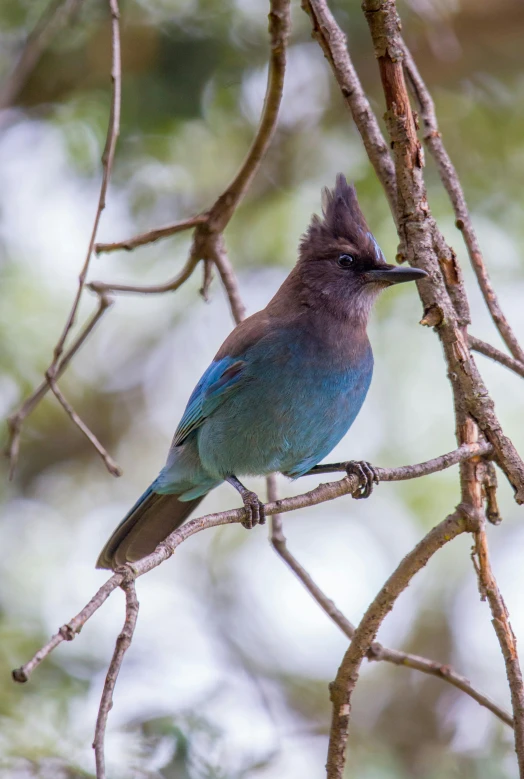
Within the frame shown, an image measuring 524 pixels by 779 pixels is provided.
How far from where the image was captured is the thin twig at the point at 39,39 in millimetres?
4754

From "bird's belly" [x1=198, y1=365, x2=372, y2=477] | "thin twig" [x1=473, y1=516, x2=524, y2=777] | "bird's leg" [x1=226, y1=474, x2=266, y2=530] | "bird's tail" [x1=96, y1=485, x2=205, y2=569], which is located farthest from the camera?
"bird's tail" [x1=96, y1=485, x2=205, y2=569]

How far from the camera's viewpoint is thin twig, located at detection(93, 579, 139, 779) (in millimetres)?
1905

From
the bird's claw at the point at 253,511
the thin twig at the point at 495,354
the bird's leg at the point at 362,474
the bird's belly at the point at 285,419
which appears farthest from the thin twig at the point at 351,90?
the bird's claw at the point at 253,511

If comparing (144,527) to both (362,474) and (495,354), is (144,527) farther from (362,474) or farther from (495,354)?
(495,354)

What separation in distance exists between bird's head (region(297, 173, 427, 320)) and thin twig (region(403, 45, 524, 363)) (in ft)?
2.50

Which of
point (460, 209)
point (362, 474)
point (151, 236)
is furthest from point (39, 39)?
point (362, 474)

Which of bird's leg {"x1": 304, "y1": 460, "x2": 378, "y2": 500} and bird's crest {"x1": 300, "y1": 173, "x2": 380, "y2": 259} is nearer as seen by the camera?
bird's leg {"x1": 304, "y1": 460, "x2": 378, "y2": 500}

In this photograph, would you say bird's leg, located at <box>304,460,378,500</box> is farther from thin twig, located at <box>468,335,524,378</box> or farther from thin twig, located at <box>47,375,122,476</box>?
thin twig, located at <box>47,375,122,476</box>

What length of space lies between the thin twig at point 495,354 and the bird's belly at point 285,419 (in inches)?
35.0

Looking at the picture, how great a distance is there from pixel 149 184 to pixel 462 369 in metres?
3.82

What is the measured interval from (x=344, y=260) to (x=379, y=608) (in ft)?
6.04

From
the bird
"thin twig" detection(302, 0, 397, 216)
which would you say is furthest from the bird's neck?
"thin twig" detection(302, 0, 397, 216)

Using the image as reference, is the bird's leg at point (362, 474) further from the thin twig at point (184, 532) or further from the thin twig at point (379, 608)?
the thin twig at point (379, 608)

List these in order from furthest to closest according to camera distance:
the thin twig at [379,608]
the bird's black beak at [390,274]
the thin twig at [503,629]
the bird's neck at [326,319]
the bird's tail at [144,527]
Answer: the bird's tail at [144,527]
the bird's neck at [326,319]
the bird's black beak at [390,274]
the thin twig at [379,608]
the thin twig at [503,629]
